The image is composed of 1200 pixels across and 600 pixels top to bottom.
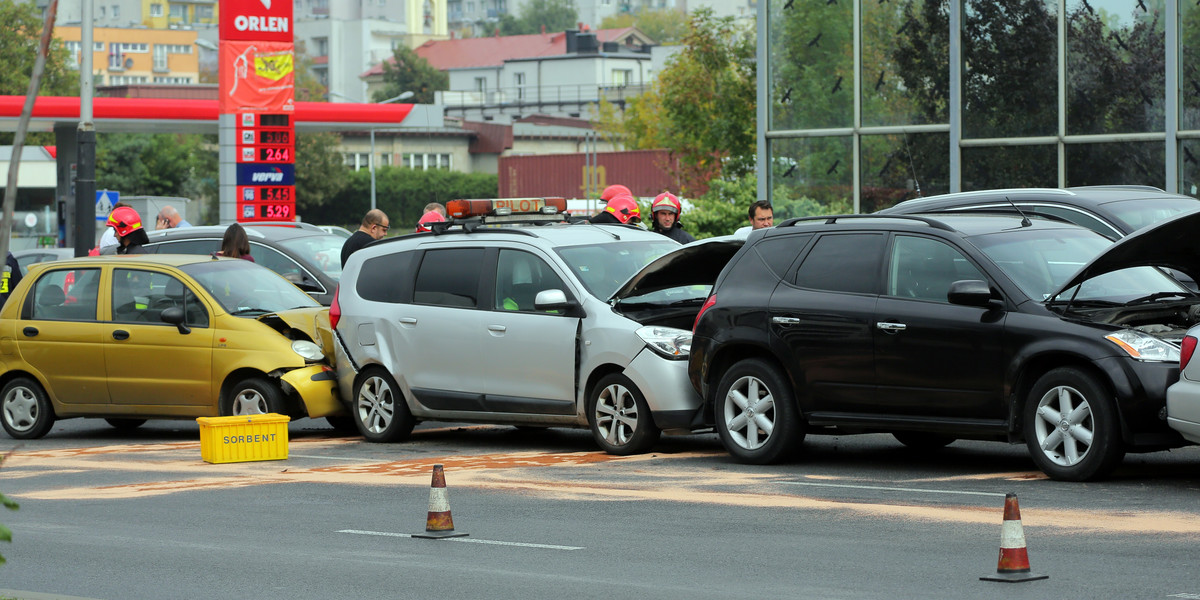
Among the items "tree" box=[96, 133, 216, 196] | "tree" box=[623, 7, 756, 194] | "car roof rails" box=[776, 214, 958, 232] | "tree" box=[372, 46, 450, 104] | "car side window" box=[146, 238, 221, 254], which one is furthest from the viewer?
"tree" box=[372, 46, 450, 104]

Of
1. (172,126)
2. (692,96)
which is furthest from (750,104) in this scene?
(172,126)

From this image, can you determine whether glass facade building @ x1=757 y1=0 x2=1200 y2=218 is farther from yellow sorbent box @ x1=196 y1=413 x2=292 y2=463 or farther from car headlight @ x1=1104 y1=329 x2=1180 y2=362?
yellow sorbent box @ x1=196 y1=413 x2=292 y2=463

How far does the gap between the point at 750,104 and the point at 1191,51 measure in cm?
2847

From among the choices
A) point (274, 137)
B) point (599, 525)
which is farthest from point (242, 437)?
point (274, 137)

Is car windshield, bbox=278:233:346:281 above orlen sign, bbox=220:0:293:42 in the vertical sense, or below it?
below

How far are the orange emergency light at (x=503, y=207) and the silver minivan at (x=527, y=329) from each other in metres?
0.17

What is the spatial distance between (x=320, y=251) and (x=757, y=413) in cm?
856

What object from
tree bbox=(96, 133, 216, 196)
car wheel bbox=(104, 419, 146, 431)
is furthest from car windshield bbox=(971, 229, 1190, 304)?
tree bbox=(96, 133, 216, 196)

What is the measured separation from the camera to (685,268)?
12953 millimetres

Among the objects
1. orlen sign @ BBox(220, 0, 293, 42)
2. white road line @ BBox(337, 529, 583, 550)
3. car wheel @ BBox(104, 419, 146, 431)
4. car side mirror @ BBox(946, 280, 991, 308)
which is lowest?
car wheel @ BBox(104, 419, 146, 431)

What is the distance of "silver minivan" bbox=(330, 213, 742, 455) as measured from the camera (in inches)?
484

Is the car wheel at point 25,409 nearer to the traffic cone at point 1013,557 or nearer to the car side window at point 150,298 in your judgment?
the car side window at point 150,298

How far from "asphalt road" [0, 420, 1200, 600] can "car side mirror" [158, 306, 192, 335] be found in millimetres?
A: 1420

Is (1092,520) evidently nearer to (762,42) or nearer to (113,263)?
(113,263)
